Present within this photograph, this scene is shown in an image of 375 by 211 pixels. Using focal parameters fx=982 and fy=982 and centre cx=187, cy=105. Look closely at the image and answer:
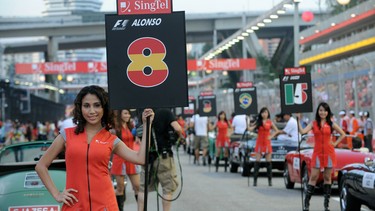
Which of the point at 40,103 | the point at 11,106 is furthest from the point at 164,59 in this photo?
the point at 40,103

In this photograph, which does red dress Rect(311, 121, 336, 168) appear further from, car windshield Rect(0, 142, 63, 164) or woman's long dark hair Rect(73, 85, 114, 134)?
woman's long dark hair Rect(73, 85, 114, 134)

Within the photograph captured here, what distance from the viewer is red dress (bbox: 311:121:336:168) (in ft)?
51.5

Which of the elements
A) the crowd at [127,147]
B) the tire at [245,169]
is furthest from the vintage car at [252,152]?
the crowd at [127,147]

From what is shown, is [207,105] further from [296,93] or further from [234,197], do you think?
[296,93]

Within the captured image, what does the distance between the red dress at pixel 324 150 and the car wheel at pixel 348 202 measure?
3.19ft

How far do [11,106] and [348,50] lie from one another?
2760 centimetres

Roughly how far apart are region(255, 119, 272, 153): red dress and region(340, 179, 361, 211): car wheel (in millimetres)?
7655

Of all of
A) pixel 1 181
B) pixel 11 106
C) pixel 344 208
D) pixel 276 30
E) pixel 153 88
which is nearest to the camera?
pixel 153 88

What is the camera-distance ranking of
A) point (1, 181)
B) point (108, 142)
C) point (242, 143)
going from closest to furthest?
point (108, 142)
point (1, 181)
point (242, 143)

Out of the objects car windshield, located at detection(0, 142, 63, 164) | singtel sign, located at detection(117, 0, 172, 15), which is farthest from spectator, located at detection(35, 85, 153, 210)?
car windshield, located at detection(0, 142, 63, 164)

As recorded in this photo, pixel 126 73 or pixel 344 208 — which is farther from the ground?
pixel 126 73

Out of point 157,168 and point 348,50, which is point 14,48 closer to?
point 348,50

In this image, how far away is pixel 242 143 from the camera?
2692 centimetres

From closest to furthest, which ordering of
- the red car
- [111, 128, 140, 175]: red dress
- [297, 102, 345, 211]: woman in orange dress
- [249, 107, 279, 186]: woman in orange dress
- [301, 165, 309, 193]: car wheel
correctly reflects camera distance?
[111, 128, 140, 175]: red dress, [297, 102, 345, 211]: woman in orange dress, [301, 165, 309, 193]: car wheel, the red car, [249, 107, 279, 186]: woman in orange dress
